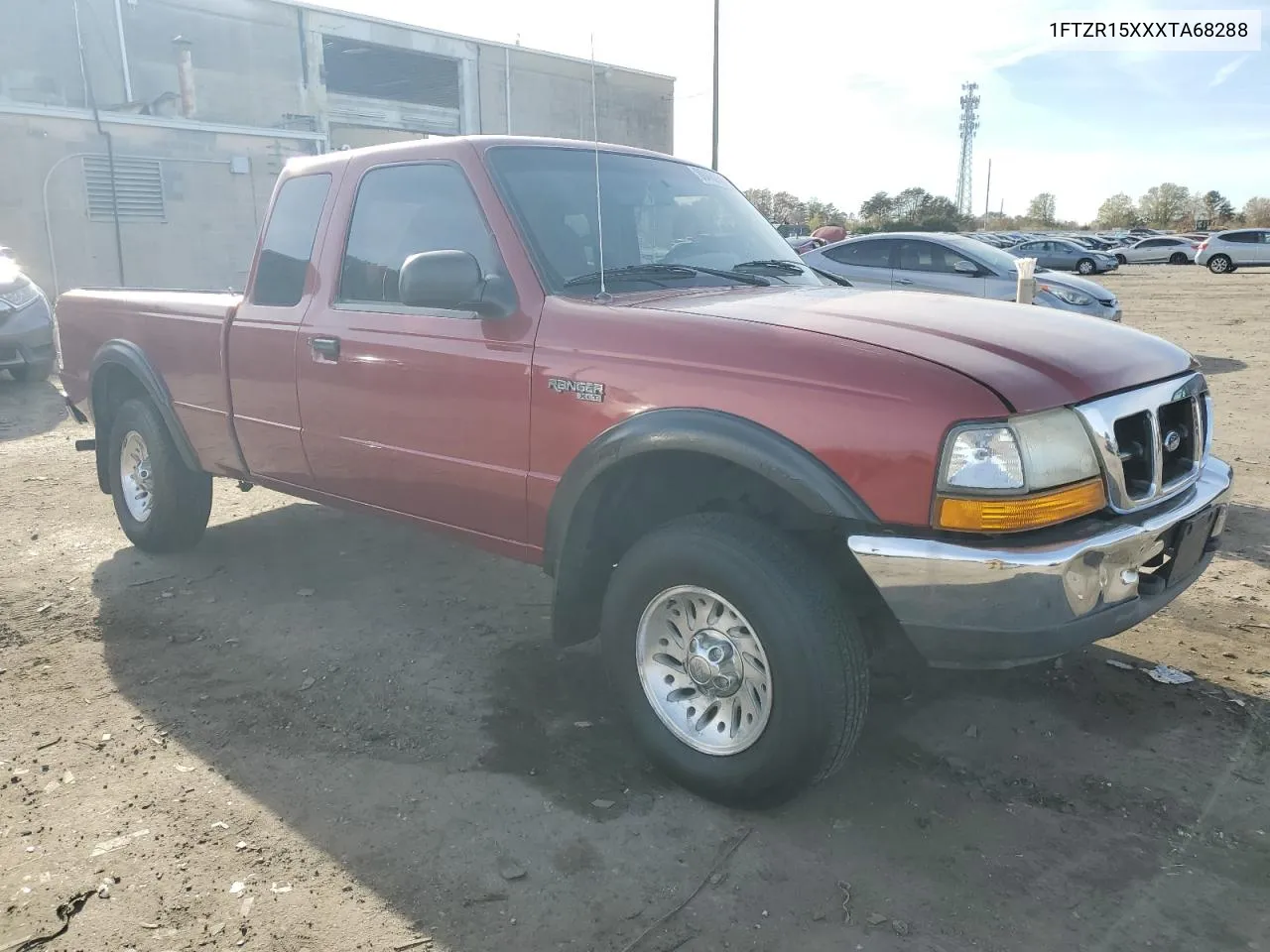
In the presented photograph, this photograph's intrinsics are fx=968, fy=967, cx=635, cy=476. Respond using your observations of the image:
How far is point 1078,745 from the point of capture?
10.7 ft

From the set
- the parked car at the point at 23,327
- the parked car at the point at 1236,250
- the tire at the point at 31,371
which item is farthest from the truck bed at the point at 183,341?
the parked car at the point at 1236,250

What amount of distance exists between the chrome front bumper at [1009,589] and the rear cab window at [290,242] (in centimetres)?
287

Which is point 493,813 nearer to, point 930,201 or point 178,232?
point 178,232

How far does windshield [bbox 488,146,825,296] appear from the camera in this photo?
134 inches

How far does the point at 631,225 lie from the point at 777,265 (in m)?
0.64

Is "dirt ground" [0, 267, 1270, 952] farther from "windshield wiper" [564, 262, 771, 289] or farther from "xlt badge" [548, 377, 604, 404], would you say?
"windshield wiper" [564, 262, 771, 289]

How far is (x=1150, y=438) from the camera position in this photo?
8.95ft

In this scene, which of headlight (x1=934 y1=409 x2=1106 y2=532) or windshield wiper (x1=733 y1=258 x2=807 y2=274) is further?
windshield wiper (x1=733 y1=258 x2=807 y2=274)

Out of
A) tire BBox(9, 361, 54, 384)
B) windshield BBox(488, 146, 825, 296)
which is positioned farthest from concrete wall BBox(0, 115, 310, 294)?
windshield BBox(488, 146, 825, 296)

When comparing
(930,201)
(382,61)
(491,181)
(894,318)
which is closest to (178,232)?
(382,61)

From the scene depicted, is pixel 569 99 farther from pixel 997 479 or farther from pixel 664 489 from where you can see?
pixel 997 479

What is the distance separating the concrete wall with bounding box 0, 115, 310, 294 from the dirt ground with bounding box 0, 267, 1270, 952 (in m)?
14.9

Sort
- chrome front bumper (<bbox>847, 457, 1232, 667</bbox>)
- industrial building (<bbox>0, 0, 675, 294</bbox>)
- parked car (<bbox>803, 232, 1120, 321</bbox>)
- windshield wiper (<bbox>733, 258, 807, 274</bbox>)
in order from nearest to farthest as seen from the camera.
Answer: chrome front bumper (<bbox>847, 457, 1232, 667</bbox>)
windshield wiper (<bbox>733, 258, 807, 274</bbox>)
parked car (<bbox>803, 232, 1120, 321</bbox>)
industrial building (<bbox>0, 0, 675, 294</bbox>)

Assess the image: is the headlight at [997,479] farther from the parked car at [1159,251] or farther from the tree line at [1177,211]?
the tree line at [1177,211]
